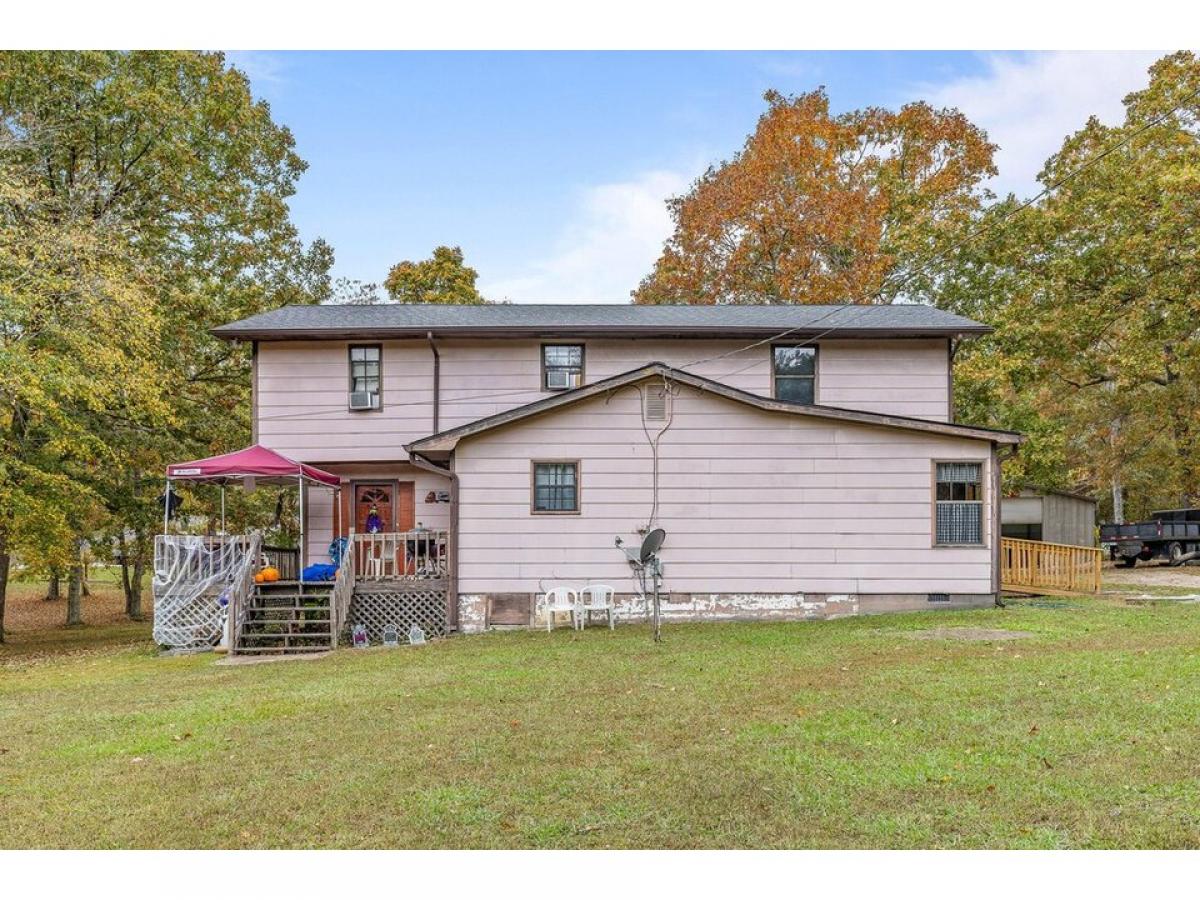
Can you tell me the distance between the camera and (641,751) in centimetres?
558

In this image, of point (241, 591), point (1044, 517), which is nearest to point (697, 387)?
point (241, 591)

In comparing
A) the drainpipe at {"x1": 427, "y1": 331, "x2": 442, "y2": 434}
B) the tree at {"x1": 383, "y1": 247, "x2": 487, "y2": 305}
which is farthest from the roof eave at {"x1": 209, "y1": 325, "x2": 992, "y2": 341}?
→ the tree at {"x1": 383, "y1": 247, "x2": 487, "y2": 305}

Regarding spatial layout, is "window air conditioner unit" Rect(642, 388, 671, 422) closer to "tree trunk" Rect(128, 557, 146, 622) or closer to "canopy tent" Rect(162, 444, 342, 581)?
"canopy tent" Rect(162, 444, 342, 581)

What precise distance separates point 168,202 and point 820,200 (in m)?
18.9

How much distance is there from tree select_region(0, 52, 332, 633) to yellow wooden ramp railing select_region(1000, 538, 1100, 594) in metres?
16.3

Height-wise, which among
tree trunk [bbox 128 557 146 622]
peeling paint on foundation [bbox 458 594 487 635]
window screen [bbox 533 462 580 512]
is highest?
window screen [bbox 533 462 580 512]

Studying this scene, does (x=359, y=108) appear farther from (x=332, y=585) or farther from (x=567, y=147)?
(x=332, y=585)

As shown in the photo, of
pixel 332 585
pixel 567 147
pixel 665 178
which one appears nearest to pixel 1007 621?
pixel 332 585

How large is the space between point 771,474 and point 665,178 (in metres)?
20.2

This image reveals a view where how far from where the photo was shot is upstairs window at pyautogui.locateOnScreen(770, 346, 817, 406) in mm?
15422

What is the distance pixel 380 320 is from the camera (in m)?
15.9

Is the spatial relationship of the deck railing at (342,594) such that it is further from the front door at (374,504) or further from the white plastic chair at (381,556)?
the front door at (374,504)

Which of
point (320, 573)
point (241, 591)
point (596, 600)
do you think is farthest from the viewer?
point (320, 573)

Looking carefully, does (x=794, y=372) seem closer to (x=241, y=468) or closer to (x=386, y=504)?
(x=386, y=504)
